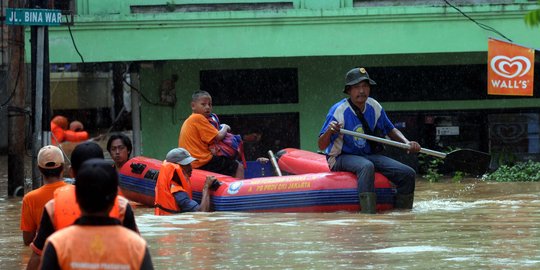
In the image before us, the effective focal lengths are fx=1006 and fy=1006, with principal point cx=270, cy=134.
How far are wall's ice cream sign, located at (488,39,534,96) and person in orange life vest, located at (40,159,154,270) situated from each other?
48.4 ft

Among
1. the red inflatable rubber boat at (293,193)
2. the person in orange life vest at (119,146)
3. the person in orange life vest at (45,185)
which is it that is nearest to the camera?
the person in orange life vest at (45,185)

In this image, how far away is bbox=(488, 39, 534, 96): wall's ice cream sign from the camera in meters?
18.1

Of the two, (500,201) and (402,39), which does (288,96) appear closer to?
(402,39)

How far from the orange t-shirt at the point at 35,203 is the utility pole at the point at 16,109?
31.5 feet

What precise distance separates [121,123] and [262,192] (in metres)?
25.2

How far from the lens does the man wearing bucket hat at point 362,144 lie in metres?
11.5

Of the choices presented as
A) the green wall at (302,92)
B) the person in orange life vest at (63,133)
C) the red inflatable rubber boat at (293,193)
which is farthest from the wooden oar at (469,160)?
the person in orange life vest at (63,133)

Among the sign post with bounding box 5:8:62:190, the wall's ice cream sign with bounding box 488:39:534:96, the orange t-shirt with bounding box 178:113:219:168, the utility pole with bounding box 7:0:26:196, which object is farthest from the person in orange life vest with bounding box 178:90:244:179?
the wall's ice cream sign with bounding box 488:39:534:96

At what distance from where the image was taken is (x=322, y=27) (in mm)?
18531

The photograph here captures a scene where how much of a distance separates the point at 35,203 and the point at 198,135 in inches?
262

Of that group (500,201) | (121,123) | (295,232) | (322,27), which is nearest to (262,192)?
(295,232)

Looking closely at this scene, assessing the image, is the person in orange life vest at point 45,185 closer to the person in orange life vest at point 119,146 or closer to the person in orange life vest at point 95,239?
the person in orange life vest at point 95,239

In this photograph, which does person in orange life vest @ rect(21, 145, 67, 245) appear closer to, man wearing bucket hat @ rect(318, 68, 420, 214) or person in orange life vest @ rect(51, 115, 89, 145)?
man wearing bucket hat @ rect(318, 68, 420, 214)

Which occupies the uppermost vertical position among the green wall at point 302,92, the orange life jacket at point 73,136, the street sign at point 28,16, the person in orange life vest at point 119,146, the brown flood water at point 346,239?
the street sign at point 28,16
